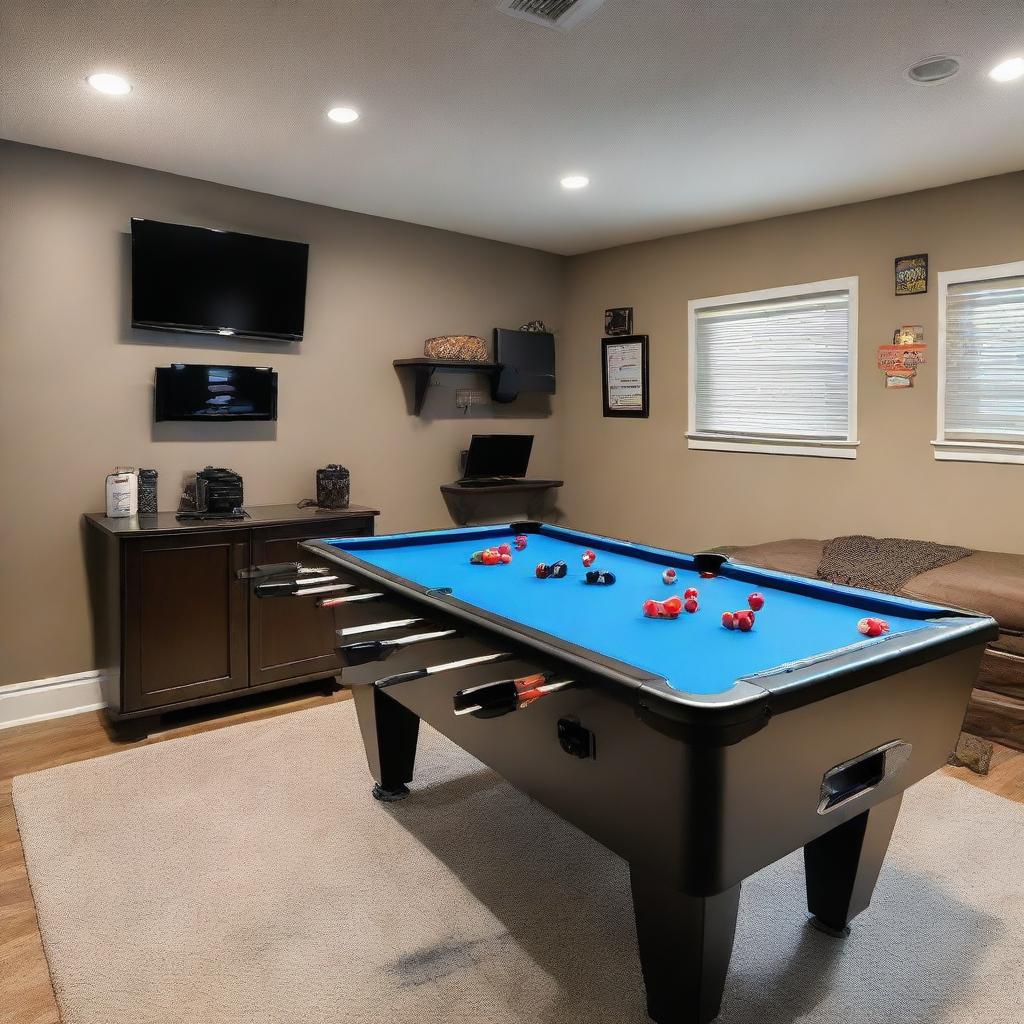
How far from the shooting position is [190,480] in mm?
3826

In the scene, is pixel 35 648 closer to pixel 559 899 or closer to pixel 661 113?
pixel 559 899

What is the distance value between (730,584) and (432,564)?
3.07 feet

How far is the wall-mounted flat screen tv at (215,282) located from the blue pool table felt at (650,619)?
170 centimetres

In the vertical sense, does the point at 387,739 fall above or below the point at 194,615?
below

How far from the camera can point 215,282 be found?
3.75 metres

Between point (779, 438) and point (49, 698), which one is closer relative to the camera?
point (49, 698)

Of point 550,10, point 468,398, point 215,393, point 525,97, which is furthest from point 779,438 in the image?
point 215,393

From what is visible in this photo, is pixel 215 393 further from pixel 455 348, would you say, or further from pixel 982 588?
pixel 982 588

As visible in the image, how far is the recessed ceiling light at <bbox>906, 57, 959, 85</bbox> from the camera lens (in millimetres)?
2457

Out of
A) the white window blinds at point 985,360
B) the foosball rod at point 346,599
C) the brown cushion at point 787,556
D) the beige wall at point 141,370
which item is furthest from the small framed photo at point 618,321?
the foosball rod at point 346,599

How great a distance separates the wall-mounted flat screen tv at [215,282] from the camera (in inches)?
140

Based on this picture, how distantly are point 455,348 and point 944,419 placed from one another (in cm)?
264

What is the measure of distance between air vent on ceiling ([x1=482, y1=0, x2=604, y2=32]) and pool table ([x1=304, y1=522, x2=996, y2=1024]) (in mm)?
1626

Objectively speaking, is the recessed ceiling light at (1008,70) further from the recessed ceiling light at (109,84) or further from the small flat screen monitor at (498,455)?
the small flat screen monitor at (498,455)
